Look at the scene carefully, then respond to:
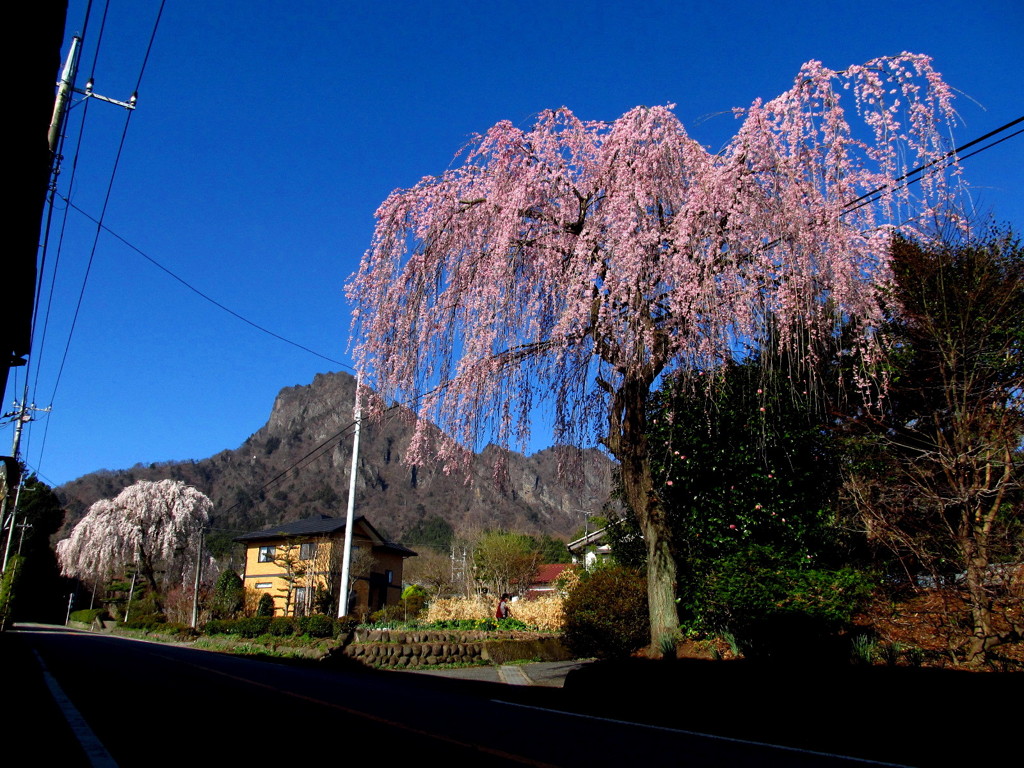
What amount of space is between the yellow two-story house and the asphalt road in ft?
67.7

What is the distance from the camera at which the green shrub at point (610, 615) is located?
12.9 metres

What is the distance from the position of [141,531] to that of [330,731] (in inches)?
1953

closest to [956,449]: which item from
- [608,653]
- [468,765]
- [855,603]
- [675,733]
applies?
[855,603]

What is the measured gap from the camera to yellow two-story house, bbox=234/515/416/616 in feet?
102

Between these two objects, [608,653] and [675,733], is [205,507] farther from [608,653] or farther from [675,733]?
[675,733]

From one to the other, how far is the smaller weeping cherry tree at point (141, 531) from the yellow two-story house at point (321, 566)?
178 inches

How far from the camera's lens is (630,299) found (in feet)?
29.7

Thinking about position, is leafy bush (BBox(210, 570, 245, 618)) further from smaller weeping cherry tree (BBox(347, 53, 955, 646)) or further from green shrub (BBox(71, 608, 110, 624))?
smaller weeping cherry tree (BBox(347, 53, 955, 646))

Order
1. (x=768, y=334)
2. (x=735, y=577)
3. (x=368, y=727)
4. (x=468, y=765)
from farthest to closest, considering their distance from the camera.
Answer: (x=735, y=577) → (x=768, y=334) → (x=368, y=727) → (x=468, y=765)

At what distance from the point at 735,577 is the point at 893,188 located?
6076 mm

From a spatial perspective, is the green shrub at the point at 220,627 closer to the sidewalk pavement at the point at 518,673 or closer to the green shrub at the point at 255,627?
the green shrub at the point at 255,627

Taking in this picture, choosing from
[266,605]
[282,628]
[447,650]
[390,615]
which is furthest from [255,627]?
[266,605]

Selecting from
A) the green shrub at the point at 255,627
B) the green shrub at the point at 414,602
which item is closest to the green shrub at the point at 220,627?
the green shrub at the point at 255,627

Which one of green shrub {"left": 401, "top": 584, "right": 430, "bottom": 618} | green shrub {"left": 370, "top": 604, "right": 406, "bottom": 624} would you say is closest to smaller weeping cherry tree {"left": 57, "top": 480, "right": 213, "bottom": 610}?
green shrub {"left": 401, "top": 584, "right": 430, "bottom": 618}
